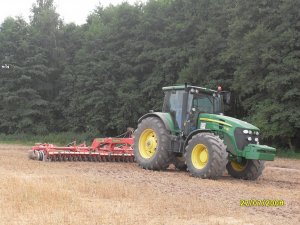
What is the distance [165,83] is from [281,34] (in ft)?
34.3

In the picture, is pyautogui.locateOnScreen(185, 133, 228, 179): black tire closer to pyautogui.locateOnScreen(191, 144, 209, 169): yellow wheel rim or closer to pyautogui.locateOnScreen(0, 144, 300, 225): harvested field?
pyautogui.locateOnScreen(191, 144, 209, 169): yellow wheel rim

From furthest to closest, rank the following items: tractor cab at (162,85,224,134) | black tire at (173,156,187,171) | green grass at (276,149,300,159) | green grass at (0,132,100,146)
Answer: green grass at (0,132,100,146) → green grass at (276,149,300,159) → black tire at (173,156,187,171) → tractor cab at (162,85,224,134)

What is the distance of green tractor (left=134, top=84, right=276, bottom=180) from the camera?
1066cm

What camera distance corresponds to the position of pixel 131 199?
7.52 m

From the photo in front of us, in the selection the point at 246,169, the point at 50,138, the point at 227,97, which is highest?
the point at 227,97

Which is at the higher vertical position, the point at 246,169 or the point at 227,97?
the point at 227,97

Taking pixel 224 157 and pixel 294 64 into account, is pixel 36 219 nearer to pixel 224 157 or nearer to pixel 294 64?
pixel 224 157

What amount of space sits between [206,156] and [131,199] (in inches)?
152

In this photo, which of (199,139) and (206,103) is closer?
(199,139)

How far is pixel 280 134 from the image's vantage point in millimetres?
22984

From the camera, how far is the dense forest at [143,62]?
2338cm

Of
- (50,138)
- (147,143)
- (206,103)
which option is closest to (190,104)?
(206,103)

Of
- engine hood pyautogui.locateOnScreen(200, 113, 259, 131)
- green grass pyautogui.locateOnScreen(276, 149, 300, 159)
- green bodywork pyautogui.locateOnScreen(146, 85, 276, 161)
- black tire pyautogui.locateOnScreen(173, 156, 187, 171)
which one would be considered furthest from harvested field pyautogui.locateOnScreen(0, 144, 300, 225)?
green grass pyautogui.locateOnScreen(276, 149, 300, 159)

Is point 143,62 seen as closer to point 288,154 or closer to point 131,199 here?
point 288,154
